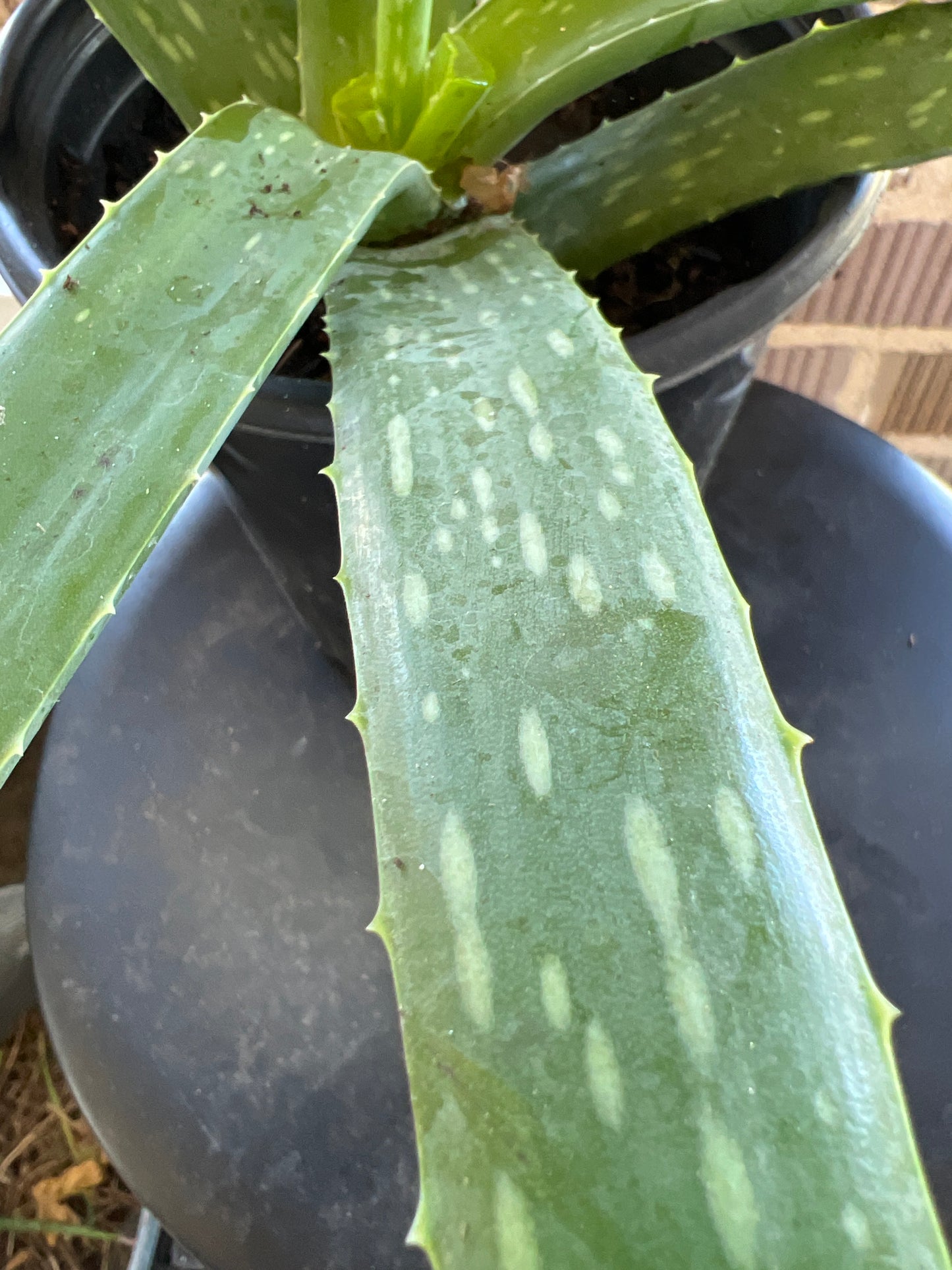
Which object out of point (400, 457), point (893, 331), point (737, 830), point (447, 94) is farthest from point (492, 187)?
point (893, 331)

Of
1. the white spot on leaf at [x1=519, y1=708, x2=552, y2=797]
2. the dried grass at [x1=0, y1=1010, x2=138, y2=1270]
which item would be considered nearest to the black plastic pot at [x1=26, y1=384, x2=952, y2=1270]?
the white spot on leaf at [x1=519, y1=708, x2=552, y2=797]

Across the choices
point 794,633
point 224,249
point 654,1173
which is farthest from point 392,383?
point 794,633

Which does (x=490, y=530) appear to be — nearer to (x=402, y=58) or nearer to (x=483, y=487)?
(x=483, y=487)

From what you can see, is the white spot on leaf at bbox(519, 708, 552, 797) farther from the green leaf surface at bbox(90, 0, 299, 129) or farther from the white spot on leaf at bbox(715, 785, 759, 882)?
the green leaf surface at bbox(90, 0, 299, 129)

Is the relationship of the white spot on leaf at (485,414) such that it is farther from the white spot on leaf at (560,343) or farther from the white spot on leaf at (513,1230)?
the white spot on leaf at (513,1230)

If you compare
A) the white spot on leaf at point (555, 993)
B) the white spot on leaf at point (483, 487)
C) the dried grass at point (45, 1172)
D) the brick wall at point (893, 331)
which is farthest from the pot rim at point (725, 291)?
the dried grass at point (45, 1172)

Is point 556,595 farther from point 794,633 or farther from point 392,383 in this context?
point 794,633

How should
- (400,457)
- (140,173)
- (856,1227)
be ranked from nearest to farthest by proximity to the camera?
1. (856,1227)
2. (400,457)
3. (140,173)

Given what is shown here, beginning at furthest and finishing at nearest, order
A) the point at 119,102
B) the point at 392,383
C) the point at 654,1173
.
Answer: the point at 119,102 < the point at 392,383 < the point at 654,1173
